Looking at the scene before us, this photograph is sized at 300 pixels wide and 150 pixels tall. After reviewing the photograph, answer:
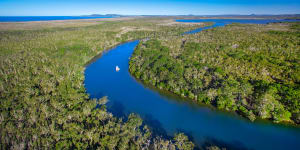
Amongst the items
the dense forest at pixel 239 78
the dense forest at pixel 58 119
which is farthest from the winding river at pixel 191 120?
the dense forest at pixel 58 119

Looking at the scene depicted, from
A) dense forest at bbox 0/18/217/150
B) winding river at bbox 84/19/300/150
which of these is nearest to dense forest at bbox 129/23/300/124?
winding river at bbox 84/19/300/150

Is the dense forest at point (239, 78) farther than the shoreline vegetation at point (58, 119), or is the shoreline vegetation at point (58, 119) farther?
the dense forest at point (239, 78)

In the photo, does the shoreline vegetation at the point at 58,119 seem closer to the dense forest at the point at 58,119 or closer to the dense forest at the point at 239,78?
the dense forest at the point at 58,119

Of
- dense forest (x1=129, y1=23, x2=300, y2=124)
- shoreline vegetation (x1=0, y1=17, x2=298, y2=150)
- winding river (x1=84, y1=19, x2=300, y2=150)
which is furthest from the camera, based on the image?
dense forest (x1=129, y1=23, x2=300, y2=124)

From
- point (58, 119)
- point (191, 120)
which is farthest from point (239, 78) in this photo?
point (58, 119)

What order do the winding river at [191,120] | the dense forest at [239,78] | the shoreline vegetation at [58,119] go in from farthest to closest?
the dense forest at [239,78] → the winding river at [191,120] → the shoreline vegetation at [58,119]

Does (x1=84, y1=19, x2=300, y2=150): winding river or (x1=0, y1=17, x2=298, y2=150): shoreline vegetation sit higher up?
(x1=0, y1=17, x2=298, y2=150): shoreline vegetation

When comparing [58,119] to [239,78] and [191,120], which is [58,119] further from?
[239,78]

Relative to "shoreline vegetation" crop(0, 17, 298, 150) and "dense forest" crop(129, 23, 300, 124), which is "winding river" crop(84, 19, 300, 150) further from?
"shoreline vegetation" crop(0, 17, 298, 150)
